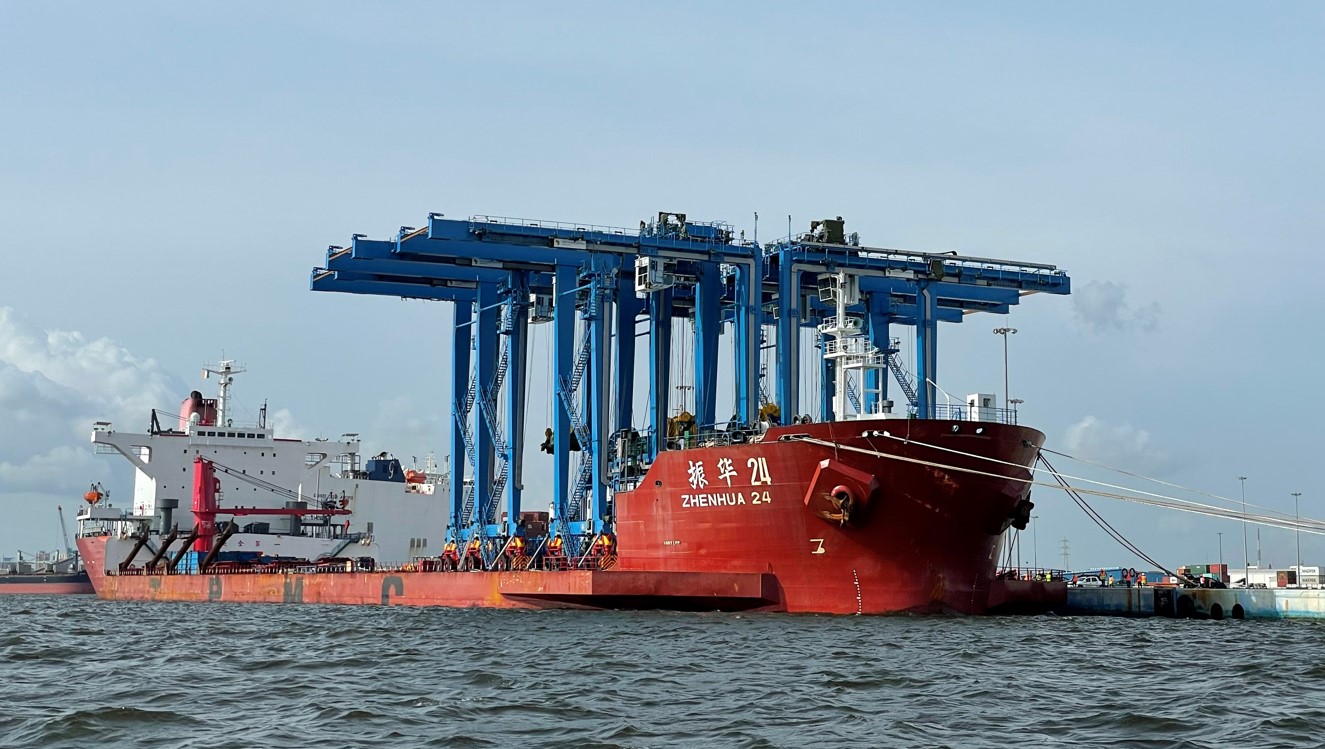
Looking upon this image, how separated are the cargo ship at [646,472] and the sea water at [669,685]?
6.66 feet

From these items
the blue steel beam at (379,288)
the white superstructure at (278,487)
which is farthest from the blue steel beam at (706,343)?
the white superstructure at (278,487)

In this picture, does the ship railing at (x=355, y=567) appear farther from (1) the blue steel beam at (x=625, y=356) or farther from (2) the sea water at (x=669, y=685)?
(2) the sea water at (x=669, y=685)

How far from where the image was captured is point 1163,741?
14602mm

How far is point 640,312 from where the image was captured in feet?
140

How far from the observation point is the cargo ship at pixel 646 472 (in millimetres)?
30344

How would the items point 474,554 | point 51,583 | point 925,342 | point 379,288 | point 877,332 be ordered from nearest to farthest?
point 925,342 < point 474,554 < point 877,332 < point 379,288 < point 51,583

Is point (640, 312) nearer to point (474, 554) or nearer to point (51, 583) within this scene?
point (474, 554)

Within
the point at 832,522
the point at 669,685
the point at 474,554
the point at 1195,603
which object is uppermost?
the point at 832,522

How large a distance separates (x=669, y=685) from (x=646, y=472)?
17767 mm

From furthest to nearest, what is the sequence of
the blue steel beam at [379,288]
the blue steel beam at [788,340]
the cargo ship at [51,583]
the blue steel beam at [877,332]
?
the cargo ship at [51,583]
the blue steel beam at [379,288]
the blue steel beam at [877,332]
the blue steel beam at [788,340]

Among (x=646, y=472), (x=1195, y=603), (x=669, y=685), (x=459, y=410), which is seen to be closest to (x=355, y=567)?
(x=459, y=410)

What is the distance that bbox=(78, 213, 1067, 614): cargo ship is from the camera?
99.6 ft

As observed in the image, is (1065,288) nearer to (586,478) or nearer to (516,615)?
(586,478)

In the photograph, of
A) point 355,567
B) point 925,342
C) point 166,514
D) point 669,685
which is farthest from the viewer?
point 166,514
